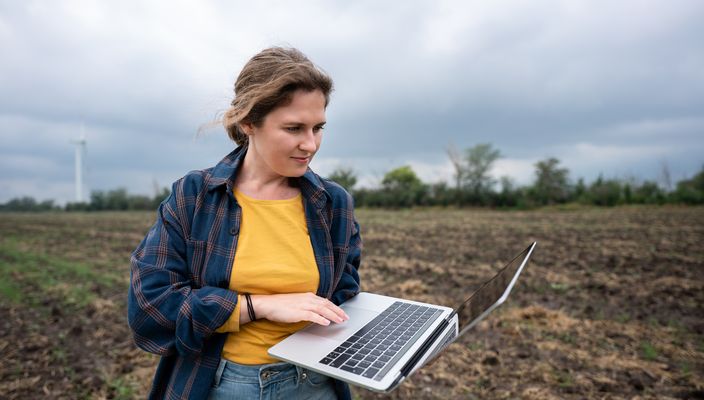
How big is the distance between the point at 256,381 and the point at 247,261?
1.17 ft

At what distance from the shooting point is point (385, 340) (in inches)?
50.1

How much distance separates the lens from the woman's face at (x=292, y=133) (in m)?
1.22

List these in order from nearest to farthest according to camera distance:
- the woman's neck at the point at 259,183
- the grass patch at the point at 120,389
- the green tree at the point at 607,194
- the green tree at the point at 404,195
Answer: the woman's neck at the point at 259,183
the grass patch at the point at 120,389
the green tree at the point at 607,194
the green tree at the point at 404,195

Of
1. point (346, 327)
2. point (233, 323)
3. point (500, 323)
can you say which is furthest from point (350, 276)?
point (500, 323)

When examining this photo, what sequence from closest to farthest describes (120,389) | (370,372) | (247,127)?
(370,372), (247,127), (120,389)

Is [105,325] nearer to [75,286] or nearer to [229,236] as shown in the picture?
[75,286]

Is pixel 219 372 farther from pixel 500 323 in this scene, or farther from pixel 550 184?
pixel 550 184

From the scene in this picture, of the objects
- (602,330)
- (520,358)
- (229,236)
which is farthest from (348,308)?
(602,330)

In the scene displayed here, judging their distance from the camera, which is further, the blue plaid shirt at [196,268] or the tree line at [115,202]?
the tree line at [115,202]

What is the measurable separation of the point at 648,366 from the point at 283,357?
3778mm

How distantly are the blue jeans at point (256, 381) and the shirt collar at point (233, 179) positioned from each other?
1.73ft

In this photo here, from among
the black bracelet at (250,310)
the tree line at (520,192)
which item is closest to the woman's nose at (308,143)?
the black bracelet at (250,310)

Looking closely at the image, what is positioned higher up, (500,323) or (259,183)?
(259,183)

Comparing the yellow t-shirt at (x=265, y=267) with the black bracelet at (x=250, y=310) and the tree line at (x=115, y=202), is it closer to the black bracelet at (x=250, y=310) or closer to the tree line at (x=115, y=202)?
the black bracelet at (x=250, y=310)
